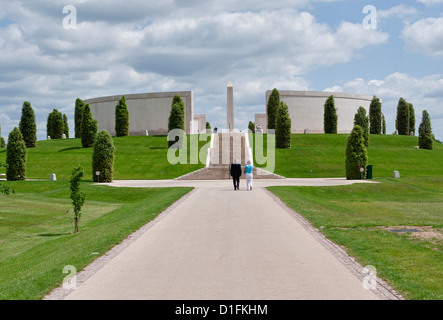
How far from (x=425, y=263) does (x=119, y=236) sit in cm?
767

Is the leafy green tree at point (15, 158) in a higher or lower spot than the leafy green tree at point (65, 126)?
lower

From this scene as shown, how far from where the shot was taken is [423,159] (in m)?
49.4

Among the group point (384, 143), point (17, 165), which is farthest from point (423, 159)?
point (17, 165)

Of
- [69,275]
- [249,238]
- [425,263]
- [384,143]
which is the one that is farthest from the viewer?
[384,143]

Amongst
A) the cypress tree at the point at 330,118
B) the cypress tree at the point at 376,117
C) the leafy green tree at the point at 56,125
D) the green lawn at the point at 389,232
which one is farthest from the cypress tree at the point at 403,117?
the leafy green tree at the point at 56,125

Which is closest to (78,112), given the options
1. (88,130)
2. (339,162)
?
(88,130)

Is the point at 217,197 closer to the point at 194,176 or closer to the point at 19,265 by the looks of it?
the point at 19,265

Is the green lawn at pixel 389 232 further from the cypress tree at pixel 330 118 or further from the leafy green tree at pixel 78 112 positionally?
the leafy green tree at pixel 78 112

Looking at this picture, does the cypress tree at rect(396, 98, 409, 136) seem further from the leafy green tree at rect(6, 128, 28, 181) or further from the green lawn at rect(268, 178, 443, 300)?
the leafy green tree at rect(6, 128, 28, 181)

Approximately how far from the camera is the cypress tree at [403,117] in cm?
7938

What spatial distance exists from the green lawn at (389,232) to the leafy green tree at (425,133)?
31057 millimetres

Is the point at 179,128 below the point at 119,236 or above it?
above

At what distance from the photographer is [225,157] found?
46375 mm
